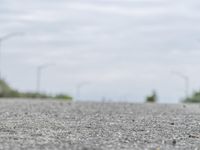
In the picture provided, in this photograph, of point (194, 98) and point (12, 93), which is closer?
point (194, 98)

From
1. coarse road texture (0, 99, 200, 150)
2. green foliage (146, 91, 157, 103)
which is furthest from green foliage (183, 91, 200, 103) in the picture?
coarse road texture (0, 99, 200, 150)

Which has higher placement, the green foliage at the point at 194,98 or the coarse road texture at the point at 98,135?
the green foliage at the point at 194,98

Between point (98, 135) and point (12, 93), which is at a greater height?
point (12, 93)

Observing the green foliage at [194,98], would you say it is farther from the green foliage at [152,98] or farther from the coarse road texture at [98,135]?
the coarse road texture at [98,135]

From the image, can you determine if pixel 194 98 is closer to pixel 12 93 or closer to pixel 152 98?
pixel 152 98

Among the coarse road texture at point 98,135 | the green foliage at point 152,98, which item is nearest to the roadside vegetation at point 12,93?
the green foliage at point 152,98

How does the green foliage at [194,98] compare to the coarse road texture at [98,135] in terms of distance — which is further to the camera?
the green foliage at [194,98]

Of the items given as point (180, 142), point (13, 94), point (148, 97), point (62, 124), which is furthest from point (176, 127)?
point (13, 94)

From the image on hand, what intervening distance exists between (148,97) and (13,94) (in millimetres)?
18031

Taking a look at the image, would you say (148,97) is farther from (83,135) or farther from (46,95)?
(83,135)

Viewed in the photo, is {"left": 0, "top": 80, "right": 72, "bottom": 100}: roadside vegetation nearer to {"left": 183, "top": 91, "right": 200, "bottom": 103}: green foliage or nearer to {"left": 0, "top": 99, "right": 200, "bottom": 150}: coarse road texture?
{"left": 183, "top": 91, "right": 200, "bottom": 103}: green foliage

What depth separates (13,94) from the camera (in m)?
93.9

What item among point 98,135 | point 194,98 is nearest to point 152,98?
point 194,98

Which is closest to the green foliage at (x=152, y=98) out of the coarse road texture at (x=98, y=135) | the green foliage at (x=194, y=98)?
the green foliage at (x=194, y=98)
